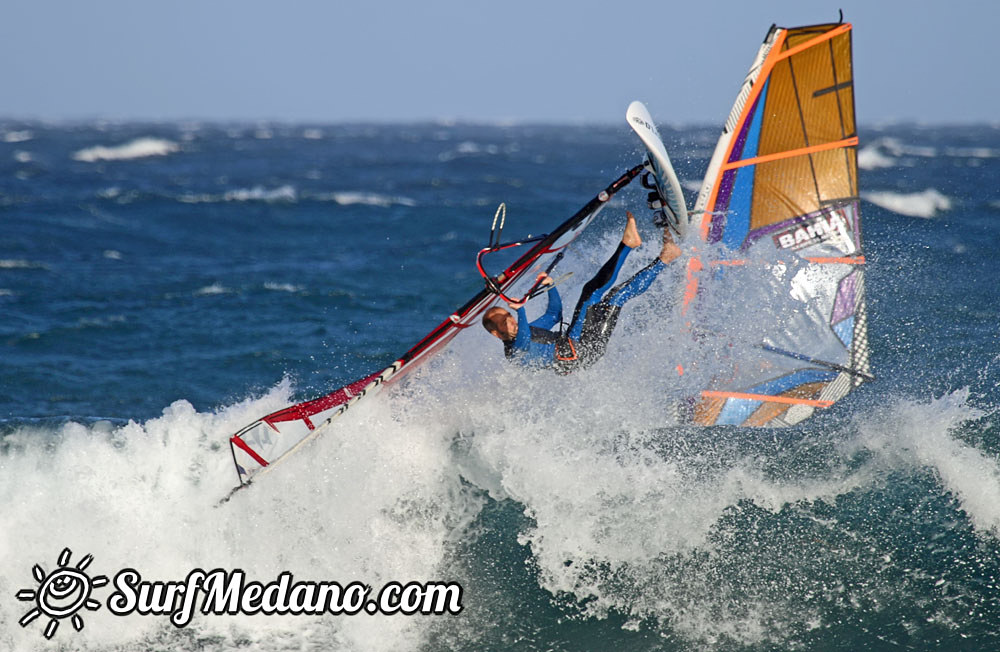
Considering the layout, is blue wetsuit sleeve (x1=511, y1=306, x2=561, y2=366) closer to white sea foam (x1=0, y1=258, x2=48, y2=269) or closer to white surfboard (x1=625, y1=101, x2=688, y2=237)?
white surfboard (x1=625, y1=101, x2=688, y2=237)

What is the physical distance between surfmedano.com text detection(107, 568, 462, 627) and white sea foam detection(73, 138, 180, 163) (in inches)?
946

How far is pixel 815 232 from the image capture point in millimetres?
5539

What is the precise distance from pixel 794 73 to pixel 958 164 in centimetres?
2281

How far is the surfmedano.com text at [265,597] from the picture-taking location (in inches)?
194

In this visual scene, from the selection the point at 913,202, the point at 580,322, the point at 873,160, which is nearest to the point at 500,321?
the point at 580,322

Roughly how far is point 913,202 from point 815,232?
38.5ft

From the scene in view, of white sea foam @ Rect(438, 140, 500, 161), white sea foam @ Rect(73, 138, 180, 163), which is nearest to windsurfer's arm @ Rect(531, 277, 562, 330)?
white sea foam @ Rect(438, 140, 500, 161)

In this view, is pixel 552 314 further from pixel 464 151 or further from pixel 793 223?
pixel 464 151

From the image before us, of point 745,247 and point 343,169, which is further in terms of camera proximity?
point 343,169

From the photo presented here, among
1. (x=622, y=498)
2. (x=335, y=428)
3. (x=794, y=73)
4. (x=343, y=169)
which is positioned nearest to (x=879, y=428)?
(x=622, y=498)

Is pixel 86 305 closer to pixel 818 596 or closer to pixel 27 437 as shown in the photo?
pixel 27 437

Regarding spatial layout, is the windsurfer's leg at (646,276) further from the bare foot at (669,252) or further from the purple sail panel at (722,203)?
the purple sail panel at (722,203)

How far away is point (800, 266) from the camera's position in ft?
18.4

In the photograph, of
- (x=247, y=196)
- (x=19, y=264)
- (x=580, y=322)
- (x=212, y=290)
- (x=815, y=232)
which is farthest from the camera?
(x=247, y=196)
